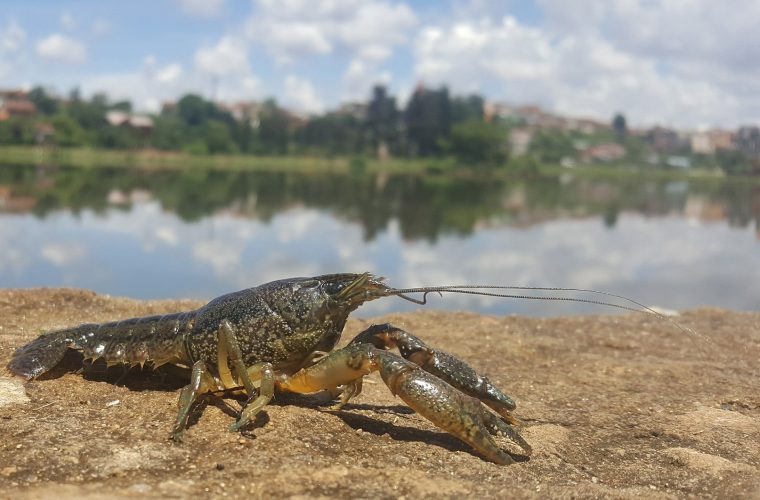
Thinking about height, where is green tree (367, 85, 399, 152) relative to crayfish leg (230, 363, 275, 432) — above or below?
above

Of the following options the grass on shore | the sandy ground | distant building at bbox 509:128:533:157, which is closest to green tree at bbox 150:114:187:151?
the grass on shore

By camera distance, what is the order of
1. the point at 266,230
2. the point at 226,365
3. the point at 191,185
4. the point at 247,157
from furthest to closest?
1. the point at 247,157
2. the point at 191,185
3. the point at 266,230
4. the point at 226,365

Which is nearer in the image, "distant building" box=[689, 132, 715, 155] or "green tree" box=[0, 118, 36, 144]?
"green tree" box=[0, 118, 36, 144]

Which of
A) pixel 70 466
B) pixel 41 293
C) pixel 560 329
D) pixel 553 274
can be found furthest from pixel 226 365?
pixel 553 274

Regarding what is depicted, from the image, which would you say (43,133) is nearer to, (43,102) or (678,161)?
(43,102)

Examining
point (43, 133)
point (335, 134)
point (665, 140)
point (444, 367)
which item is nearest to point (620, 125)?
point (665, 140)

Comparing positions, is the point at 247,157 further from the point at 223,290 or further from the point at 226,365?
the point at 226,365

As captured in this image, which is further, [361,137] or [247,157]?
[361,137]

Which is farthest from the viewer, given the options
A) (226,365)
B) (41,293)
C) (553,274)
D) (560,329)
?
(553,274)

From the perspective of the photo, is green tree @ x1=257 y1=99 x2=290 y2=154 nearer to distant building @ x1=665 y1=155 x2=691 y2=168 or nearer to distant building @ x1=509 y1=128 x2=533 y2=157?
distant building @ x1=509 y1=128 x2=533 y2=157
